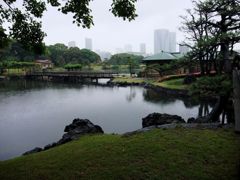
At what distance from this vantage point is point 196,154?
5.14m

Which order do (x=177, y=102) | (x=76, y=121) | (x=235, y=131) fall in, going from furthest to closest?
(x=177, y=102)
(x=76, y=121)
(x=235, y=131)

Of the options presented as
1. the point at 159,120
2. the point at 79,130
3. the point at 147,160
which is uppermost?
the point at 147,160

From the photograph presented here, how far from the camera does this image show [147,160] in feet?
16.2

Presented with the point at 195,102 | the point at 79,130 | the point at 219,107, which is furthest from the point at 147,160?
the point at 195,102

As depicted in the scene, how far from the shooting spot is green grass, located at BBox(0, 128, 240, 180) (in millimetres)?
4500

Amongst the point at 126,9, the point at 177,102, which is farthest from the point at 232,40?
the point at 177,102

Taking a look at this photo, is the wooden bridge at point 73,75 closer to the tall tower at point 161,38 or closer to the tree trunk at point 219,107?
the tree trunk at point 219,107

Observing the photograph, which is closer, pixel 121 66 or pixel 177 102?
pixel 177 102

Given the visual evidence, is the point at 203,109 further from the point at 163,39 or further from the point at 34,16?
the point at 163,39

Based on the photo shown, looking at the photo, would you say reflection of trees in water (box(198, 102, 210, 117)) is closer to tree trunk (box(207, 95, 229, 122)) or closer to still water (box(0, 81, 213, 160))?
still water (box(0, 81, 213, 160))

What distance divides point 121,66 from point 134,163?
7201 centimetres

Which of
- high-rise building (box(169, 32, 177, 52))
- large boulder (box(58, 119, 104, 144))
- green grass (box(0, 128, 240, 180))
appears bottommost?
large boulder (box(58, 119, 104, 144))

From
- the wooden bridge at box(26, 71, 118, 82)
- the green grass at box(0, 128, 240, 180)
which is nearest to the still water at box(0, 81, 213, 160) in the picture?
the green grass at box(0, 128, 240, 180)

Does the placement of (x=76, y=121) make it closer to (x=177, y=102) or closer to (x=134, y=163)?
(x=134, y=163)
